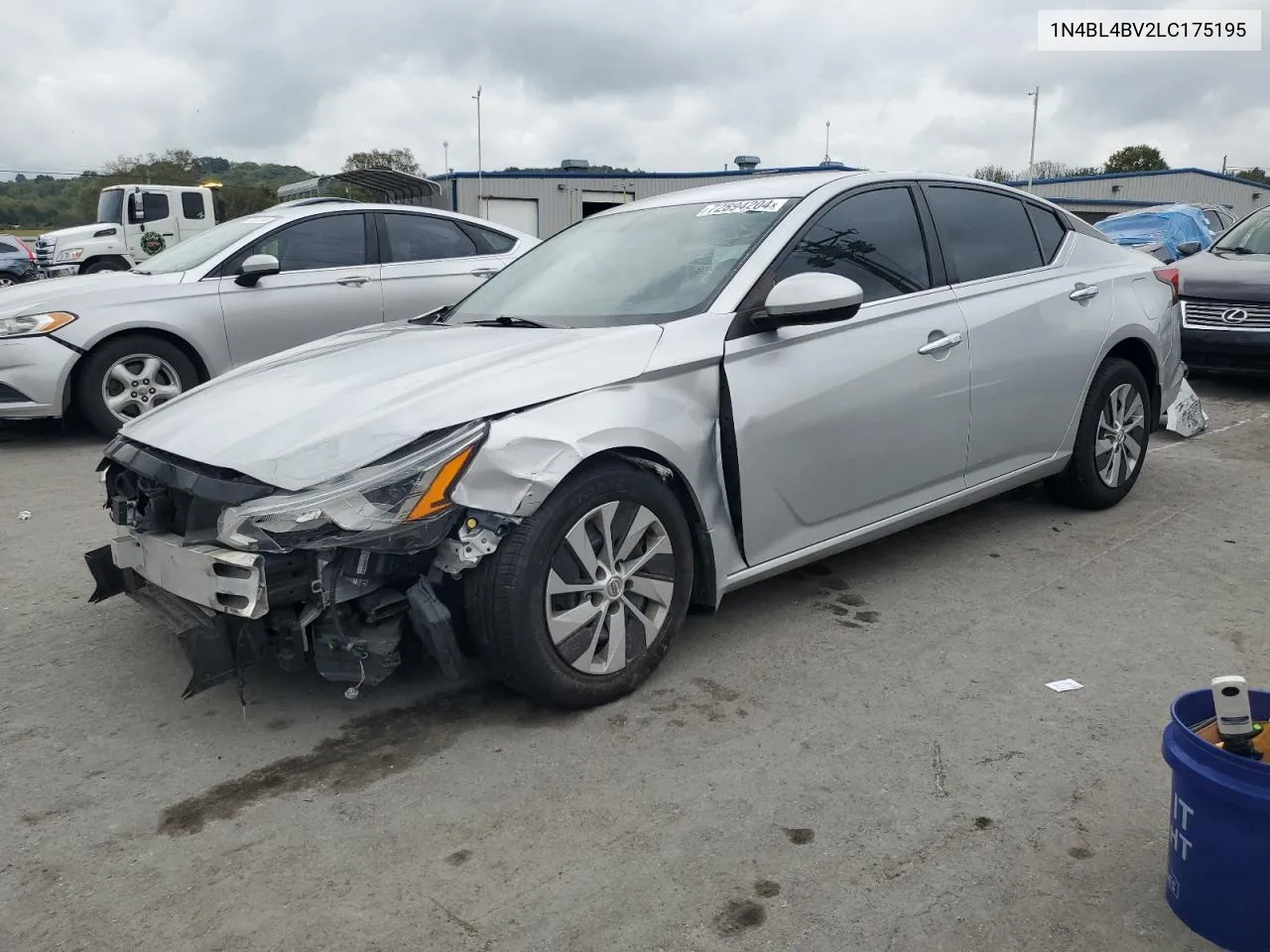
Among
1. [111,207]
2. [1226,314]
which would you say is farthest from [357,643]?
[111,207]

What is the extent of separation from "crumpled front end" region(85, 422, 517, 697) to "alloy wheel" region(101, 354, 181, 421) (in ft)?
14.9

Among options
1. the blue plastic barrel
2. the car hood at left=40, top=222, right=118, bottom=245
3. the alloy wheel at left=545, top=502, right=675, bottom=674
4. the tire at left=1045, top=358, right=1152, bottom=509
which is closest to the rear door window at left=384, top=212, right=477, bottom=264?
the tire at left=1045, top=358, right=1152, bottom=509

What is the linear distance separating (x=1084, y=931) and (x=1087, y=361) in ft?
10.7

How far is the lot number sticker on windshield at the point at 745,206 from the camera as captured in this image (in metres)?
3.97

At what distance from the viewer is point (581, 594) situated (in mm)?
3113

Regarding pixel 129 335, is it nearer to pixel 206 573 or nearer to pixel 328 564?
pixel 206 573

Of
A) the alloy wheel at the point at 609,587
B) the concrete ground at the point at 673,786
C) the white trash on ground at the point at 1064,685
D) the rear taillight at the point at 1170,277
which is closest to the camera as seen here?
the concrete ground at the point at 673,786

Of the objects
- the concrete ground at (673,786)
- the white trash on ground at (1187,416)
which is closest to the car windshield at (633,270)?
the concrete ground at (673,786)

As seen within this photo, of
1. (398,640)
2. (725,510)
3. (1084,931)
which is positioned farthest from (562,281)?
(1084,931)

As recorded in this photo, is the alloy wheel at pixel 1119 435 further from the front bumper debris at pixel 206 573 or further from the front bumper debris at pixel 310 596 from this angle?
the front bumper debris at pixel 206 573

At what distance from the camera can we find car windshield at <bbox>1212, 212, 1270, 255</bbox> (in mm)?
9289

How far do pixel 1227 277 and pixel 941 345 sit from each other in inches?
233

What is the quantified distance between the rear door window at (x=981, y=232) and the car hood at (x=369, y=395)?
1686 millimetres

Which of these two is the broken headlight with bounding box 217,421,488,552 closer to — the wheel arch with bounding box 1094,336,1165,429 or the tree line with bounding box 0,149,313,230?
the wheel arch with bounding box 1094,336,1165,429
